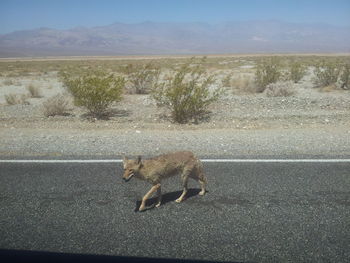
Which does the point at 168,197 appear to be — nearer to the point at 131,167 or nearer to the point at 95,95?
the point at 131,167

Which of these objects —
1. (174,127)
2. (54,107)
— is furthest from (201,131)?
A: (54,107)

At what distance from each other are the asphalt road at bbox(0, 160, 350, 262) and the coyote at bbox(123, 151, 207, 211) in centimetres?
30

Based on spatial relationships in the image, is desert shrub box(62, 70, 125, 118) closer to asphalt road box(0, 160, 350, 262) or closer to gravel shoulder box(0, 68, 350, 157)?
gravel shoulder box(0, 68, 350, 157)

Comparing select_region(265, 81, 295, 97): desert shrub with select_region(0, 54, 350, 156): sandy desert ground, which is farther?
select_region(265, 81, 295, 97): desert shrub

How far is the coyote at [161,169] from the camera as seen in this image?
456 centimetres

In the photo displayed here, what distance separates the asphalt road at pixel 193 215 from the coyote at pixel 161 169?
0.30 meters

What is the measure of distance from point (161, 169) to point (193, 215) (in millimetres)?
710

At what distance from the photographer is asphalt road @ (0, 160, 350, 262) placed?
393 cm

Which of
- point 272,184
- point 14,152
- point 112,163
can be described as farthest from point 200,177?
point 14,152

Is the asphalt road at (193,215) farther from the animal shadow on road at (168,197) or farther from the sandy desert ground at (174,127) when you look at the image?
the sandy desert ground at (174,127)

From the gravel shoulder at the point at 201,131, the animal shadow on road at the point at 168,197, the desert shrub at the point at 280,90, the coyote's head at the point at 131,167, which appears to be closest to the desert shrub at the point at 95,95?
the gravel shoulder at the point at 201,131

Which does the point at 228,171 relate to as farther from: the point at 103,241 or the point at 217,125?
the point at 217,125

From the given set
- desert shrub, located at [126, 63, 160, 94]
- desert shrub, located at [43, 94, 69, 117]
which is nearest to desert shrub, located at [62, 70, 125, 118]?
desert shrub, located at [43, 94, 69, 117]

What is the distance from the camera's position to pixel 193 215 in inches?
184
